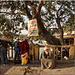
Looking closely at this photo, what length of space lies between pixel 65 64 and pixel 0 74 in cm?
340

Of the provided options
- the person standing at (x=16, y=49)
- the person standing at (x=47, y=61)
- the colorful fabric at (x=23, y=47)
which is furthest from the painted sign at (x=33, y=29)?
the person standing at (x=47, y=61)

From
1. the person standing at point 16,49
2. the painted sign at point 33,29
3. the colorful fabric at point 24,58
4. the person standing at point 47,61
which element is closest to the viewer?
the person standing at point 47,61

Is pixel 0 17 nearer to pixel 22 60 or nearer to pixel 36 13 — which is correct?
pixel 36 13

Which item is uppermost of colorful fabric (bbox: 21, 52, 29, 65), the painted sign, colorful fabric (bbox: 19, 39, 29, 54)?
the painted sign

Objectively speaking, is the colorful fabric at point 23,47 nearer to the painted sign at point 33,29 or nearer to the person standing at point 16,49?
the person standing at point 16,49

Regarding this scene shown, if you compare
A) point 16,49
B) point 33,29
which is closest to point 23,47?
point 16,49

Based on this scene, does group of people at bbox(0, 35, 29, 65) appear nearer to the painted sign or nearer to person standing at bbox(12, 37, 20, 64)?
person standing at bbox(12, 37, 20, 64)

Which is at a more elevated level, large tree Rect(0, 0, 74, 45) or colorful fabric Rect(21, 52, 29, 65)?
large tree Rect(0, 0, 74, 45)

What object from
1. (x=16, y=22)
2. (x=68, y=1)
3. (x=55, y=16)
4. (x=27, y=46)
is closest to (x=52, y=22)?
(x=55, y=16)

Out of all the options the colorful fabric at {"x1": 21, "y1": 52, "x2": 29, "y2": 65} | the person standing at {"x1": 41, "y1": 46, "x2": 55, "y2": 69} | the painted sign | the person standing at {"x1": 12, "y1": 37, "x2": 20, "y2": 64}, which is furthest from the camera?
the person standing at {"x1": 12, "y1": 37, "x2": 20, "y2": 64}

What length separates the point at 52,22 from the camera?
10961 mm

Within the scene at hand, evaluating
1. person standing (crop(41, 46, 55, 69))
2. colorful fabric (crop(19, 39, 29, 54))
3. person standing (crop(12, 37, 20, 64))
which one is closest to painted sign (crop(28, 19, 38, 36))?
colorful fabric (crop(19, 39, 29, 54))

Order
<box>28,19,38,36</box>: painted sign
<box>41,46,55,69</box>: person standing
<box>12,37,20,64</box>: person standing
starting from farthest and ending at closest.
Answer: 1. <box>12,37,20,64</box>: person standing
2. <box>28,19,38,36</box>: painted sign
3. <box>41,46,55,69</box>: person standing

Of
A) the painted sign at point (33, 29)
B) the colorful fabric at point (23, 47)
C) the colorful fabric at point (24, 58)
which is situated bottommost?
the colorful fabric at point (24, 58)
